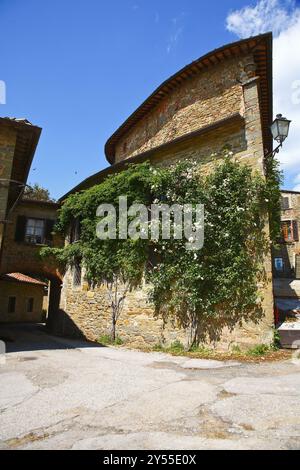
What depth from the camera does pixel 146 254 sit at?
32.8 feet

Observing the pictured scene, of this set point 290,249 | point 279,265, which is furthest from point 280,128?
point 279,265

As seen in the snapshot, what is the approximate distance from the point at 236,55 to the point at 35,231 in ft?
36.6

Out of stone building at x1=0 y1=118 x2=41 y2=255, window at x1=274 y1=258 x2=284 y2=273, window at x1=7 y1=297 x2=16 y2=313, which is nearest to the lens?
stone building at x1=0 y1=118 x2=41 y2=255

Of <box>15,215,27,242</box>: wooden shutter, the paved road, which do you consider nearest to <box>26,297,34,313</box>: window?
<box>15,215,27,242</box>: wooden shutter

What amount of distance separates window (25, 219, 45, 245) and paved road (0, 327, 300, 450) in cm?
867

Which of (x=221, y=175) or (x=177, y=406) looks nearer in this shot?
(x=177, y=406)

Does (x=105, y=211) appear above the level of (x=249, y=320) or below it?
above

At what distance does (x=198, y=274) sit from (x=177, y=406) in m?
4.68

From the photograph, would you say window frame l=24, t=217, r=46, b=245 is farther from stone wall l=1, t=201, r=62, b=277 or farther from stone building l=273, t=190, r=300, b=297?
stone building l=273, t=190, r=300, b=297

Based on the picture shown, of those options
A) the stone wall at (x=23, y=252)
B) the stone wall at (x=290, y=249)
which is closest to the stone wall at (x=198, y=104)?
the stone wall at (x=23, y=252)

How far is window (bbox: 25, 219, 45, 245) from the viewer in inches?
577

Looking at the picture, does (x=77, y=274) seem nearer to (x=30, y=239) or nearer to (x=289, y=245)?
(x=30, y=239)
